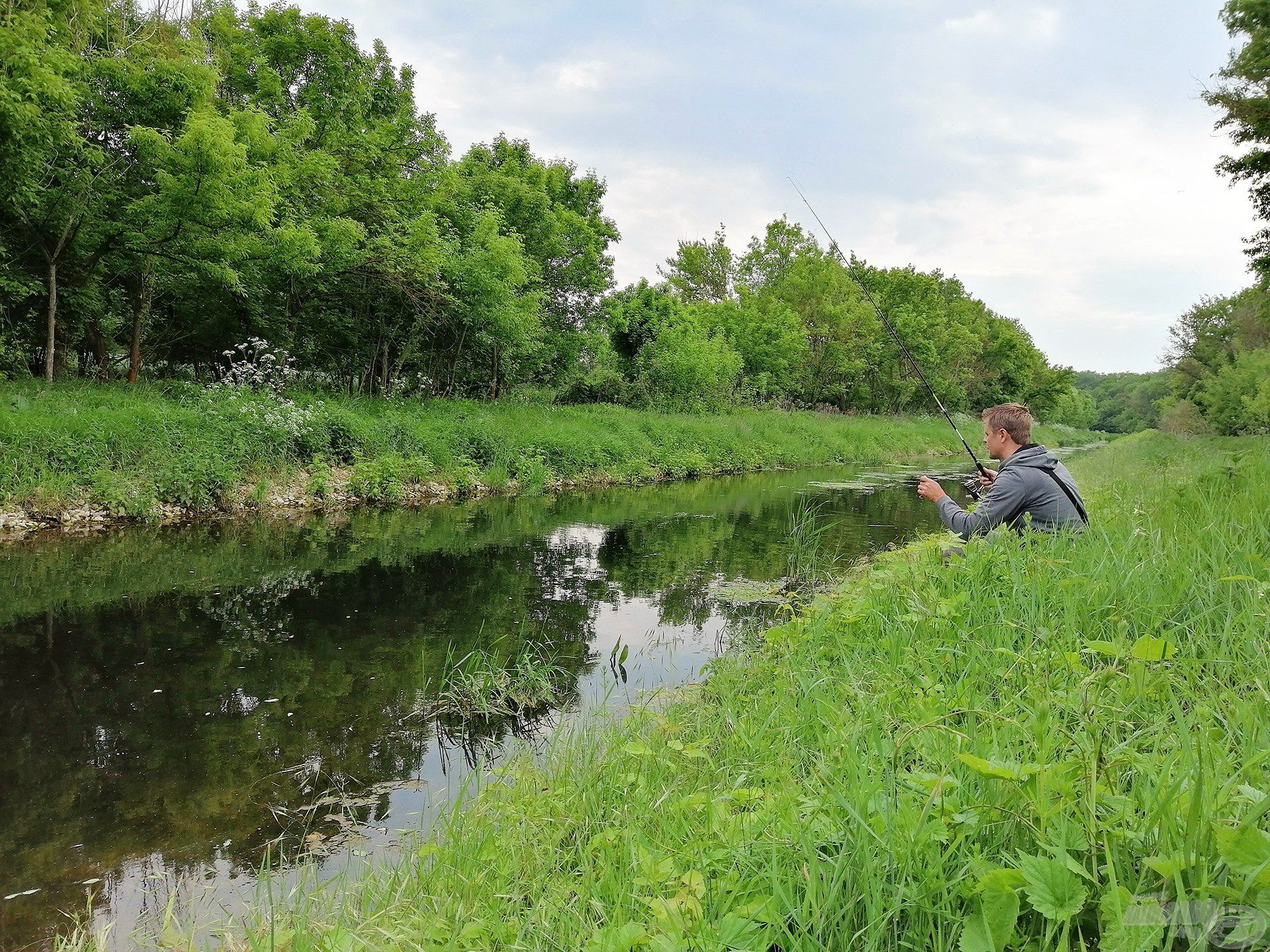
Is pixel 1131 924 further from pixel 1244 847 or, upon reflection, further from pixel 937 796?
pixel 937 796

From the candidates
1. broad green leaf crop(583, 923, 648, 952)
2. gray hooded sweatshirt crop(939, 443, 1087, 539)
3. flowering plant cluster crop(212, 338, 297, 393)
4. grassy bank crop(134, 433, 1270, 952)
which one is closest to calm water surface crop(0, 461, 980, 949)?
grassy bank crop(134, 433, 1270, 952)

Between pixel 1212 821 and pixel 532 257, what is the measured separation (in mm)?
25677

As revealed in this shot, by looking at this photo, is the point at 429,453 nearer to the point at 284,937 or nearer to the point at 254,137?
the point at 254,137

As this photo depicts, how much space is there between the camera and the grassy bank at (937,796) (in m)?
1.47

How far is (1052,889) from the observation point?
4.48 ft

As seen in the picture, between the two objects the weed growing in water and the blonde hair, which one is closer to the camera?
the weed growing in water

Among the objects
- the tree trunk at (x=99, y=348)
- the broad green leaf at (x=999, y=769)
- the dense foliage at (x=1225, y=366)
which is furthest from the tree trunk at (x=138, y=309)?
the dense foliage at (x=1225, y=366)

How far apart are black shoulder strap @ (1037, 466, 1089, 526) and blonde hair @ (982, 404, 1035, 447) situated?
1.46ft

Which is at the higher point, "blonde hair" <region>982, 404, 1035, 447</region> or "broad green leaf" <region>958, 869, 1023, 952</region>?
"blonde hair" <region>982, 404, 1035, 447</region>

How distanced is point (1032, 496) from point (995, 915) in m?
4.09

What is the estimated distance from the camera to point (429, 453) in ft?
52.6

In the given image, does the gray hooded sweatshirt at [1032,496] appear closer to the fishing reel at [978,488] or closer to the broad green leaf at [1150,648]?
the fishing reel at [978,488]

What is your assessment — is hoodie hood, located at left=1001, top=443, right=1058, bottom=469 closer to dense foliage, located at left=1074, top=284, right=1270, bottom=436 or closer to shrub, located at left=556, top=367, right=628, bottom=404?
dense foliage, located at left=1074, top=284, right=1270, bottom=436

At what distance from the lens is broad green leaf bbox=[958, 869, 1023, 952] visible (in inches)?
55.0
